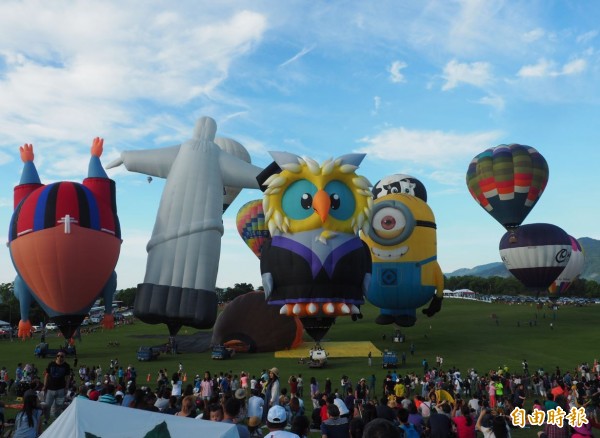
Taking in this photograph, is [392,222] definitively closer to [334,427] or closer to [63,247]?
[63,247]

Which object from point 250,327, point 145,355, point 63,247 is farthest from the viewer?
point 250,327

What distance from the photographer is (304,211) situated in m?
15.4

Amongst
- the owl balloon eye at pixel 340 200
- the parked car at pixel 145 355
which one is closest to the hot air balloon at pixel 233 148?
the parked car at pixel 145 355

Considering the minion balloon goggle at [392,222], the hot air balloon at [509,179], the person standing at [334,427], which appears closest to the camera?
the person standing at [334,427]

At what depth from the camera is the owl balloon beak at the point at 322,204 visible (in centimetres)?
1485

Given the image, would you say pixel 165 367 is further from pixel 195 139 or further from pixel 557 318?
pixel 557 318

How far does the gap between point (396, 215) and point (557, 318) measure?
97.4 ft

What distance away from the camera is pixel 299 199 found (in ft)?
50.7

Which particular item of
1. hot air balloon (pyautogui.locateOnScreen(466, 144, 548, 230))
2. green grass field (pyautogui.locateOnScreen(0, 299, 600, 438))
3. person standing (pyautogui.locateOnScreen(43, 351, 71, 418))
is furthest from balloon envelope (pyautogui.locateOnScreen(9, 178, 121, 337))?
hot air balloon (pyautogui.locateOnScreen(466, 144, 548, 230))

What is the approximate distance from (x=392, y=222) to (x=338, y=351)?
7448mm

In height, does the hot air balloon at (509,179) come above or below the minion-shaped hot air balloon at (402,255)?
above

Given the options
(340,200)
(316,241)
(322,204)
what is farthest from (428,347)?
(322,204)

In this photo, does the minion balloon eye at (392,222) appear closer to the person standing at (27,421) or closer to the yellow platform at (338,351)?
the yellow platform at (338,351)

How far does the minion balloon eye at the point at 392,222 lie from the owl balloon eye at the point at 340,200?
8863 mm
